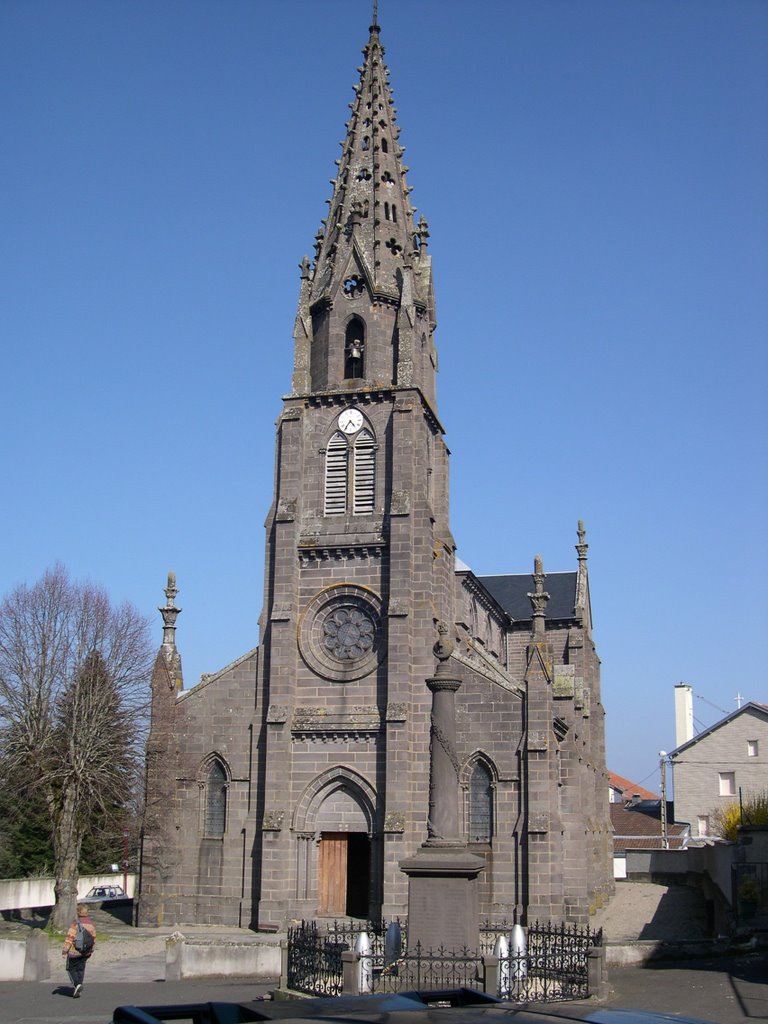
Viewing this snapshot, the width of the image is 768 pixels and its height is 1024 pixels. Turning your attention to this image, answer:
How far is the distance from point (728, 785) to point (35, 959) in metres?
45.8

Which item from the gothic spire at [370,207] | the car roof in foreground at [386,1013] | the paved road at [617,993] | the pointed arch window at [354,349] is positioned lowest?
the paved road at [617,993]

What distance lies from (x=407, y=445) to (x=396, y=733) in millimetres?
9090

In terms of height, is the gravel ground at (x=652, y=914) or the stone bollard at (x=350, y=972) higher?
the stone bollard at (x=350, y=972)

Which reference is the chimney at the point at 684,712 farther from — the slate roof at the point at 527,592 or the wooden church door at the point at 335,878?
the wooden church door at the point at 335,878

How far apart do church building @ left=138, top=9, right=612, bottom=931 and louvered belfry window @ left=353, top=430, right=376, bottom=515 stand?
0.06 metres

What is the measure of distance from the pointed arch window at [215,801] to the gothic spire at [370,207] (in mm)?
16131

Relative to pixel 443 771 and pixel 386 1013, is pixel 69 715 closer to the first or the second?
pixel 443 771

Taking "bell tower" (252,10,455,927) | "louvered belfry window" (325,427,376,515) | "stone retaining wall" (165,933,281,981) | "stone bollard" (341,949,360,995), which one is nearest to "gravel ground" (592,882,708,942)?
"bell tower" (252,10,455,927)

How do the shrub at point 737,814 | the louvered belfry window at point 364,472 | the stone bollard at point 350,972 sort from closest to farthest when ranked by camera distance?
the stone bollard at point 350,972
the louvered belfry window at point 364,472
the shrub at point 737,814

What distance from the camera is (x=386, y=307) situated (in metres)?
37.5

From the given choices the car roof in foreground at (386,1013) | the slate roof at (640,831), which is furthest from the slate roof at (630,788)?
the car roof in foreground at (386,1013)

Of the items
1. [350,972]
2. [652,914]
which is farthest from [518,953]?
[652,914]

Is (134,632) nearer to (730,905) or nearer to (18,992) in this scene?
(18,992)

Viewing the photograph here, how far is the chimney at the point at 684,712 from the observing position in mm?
69188
